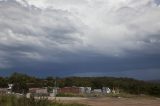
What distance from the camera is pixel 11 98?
17.7 m

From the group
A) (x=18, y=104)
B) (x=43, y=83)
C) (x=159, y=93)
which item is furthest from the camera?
(x=43, y=83)

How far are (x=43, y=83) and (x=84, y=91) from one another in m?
17.5

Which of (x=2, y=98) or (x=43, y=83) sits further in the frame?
(x=43, y=83)

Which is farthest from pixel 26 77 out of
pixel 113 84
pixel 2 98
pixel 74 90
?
pixel 2 98

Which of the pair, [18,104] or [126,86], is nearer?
[18,104]

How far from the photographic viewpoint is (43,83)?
4119 inches

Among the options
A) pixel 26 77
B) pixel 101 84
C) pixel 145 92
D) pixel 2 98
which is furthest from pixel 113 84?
pixel 2 98

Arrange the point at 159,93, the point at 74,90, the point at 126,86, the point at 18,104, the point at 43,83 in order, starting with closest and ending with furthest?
1. the point at 18,104
2. the point at 74,90
3. the point at 159,93
4. the point at 43,83
5. the point at 126,86

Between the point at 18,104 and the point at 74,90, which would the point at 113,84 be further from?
the point at 18,104

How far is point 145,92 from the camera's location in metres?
102

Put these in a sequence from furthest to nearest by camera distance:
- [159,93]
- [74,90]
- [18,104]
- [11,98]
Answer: [159,93] → [74,90] → [11,98] → [18,104]

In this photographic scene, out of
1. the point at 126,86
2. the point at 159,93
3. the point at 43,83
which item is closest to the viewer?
the point at 159,93

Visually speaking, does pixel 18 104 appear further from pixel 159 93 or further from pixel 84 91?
pixel 159 93

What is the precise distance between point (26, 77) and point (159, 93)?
116 ft
